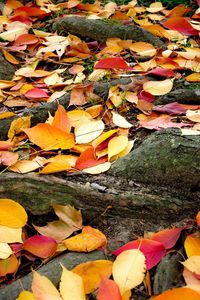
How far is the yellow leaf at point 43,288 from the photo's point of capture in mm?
1248

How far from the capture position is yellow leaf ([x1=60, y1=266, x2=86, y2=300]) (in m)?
1.26

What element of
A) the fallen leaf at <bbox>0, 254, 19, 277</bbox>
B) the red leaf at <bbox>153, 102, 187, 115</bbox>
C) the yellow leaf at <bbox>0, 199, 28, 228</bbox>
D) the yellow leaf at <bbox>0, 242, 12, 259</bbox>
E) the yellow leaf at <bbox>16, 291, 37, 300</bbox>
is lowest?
the fallen leaf at <bbox>0, 254, 19, 277</bbox>

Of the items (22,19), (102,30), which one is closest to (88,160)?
(102,30)

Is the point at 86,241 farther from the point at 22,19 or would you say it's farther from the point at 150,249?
the point at 22,19

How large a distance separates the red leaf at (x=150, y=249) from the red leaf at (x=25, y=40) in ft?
5.43

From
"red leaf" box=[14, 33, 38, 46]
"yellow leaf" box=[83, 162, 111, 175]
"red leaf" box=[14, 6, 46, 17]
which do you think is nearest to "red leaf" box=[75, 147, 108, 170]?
"yellow leaf" box=[83, 162, 111, 175]

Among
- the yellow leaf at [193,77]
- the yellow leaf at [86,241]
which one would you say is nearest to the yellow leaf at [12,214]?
the yellow leaf at [86,241]

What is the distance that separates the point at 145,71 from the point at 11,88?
0.64m

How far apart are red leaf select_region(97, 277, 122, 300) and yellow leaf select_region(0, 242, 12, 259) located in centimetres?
32

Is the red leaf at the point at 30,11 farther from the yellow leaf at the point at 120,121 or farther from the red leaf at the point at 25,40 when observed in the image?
the yellow leaf at the point at 120,121

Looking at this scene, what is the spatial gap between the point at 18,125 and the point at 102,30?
105 centimetres

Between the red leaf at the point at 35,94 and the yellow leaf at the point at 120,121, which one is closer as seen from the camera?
the yellow leaf at the point at 120,121

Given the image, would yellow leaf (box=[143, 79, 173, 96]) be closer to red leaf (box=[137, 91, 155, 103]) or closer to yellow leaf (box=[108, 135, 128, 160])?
red leaf (box=[137, 91, 155, 103])

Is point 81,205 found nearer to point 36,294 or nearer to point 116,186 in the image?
point 116,186
